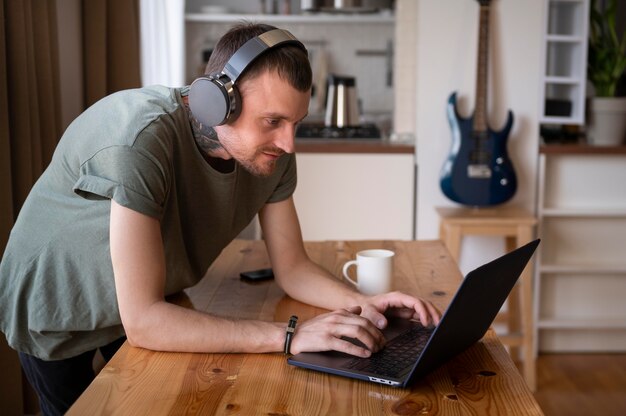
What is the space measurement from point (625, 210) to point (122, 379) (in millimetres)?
3031

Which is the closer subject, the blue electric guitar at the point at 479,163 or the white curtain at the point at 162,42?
the white curtain at the point at 162,42

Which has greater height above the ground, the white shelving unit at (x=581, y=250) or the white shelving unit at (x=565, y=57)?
the white shelving unit at (x=565, y=57)

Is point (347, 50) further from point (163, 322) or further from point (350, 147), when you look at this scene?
point (163, 322)

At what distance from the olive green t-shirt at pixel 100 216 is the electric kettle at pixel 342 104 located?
2342 mm

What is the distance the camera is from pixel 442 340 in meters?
1.22

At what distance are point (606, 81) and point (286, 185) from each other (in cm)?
250

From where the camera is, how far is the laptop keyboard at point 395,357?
128cm

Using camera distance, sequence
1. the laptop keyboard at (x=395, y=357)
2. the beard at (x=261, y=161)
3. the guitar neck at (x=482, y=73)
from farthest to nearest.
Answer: the guitar neck at (x=482, y=73), the beard at (x=261, y=161), the laptop keyboard at (x=395, y=357)

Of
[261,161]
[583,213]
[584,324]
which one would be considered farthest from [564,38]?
[261,161]

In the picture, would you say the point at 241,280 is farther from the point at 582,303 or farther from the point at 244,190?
the point at 582,303

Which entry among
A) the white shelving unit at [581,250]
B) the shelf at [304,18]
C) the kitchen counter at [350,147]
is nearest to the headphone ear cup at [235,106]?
the kitchen counter at [350,147]

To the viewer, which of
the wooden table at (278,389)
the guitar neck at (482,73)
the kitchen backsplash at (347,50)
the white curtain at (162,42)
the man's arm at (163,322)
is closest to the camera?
the wooden table at (278,389)

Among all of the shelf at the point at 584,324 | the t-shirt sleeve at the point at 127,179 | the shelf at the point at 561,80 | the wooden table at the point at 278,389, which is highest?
the shelf at the point at 561,80

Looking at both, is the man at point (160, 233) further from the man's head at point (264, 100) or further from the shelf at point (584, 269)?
the shelf at point (584, 269)
